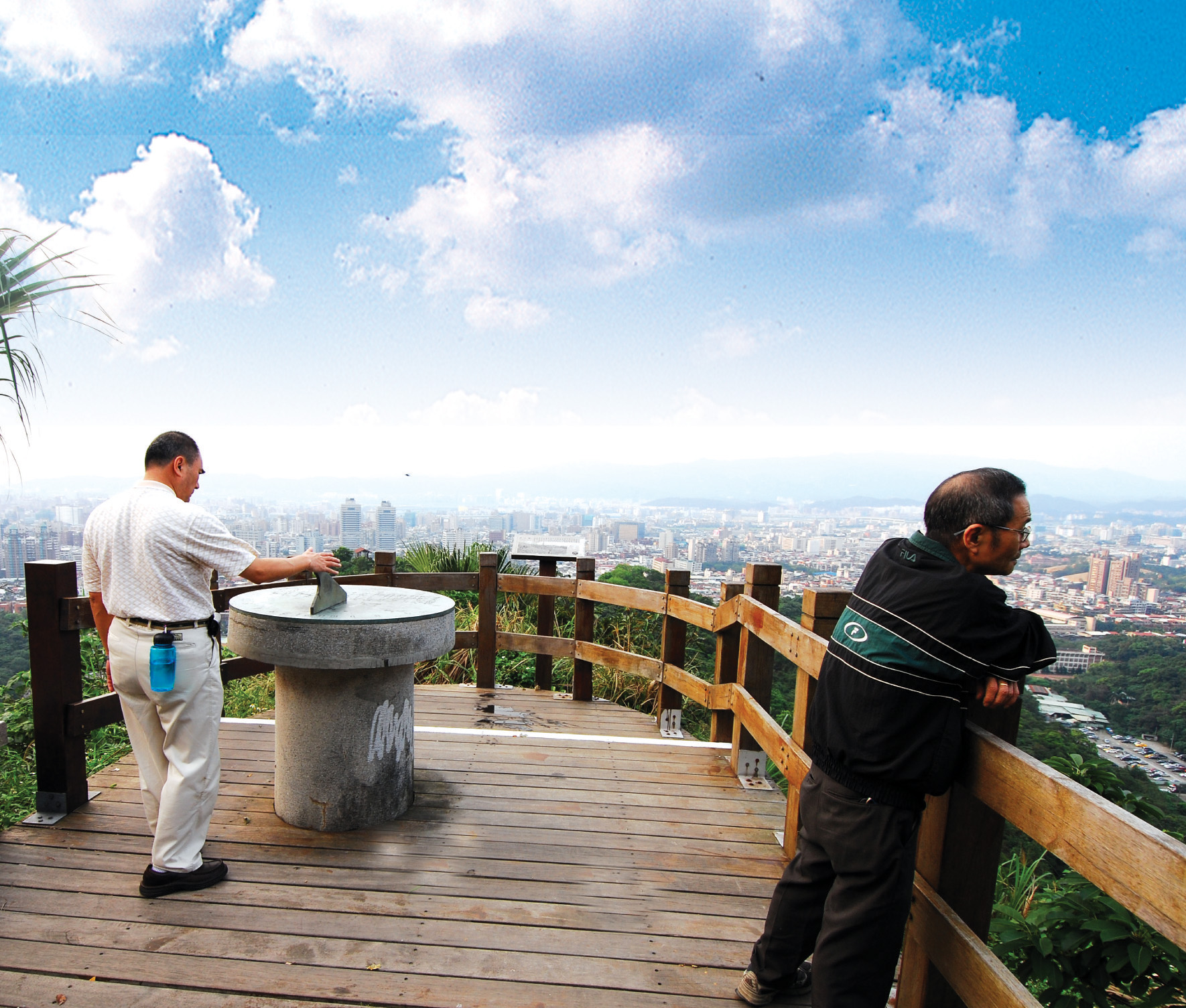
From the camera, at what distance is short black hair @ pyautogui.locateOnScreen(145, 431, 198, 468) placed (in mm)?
2832

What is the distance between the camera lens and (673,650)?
4949mm

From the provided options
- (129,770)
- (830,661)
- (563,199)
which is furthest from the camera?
(563,199)

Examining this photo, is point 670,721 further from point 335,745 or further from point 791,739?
point 335,745

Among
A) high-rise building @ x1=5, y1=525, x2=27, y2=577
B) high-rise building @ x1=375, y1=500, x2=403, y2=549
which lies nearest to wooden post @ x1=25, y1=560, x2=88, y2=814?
high-rise building @ x1=5, y1=525, x2=27, y2=577

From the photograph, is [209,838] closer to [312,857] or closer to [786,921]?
[312,857]

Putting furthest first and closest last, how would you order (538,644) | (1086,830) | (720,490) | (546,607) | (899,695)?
1. (720,490)
2. (546,607)
3. (538,644)
4. (899,695)
5. (1086,830)

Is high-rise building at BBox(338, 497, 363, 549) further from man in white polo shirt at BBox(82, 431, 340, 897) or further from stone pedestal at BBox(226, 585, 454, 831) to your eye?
man in white polo shirt at BBox(82, 431, 340, 897)

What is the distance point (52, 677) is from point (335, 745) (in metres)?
1.42

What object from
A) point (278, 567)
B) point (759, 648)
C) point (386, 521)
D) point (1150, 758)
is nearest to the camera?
point (278, 567)

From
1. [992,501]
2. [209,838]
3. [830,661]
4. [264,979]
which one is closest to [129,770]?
[209,838]

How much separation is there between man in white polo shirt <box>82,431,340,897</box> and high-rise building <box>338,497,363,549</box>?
712 cm

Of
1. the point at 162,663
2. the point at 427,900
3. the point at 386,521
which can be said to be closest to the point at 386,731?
the point at 427,900

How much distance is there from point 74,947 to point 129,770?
175 cm

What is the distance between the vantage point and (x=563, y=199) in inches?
995
